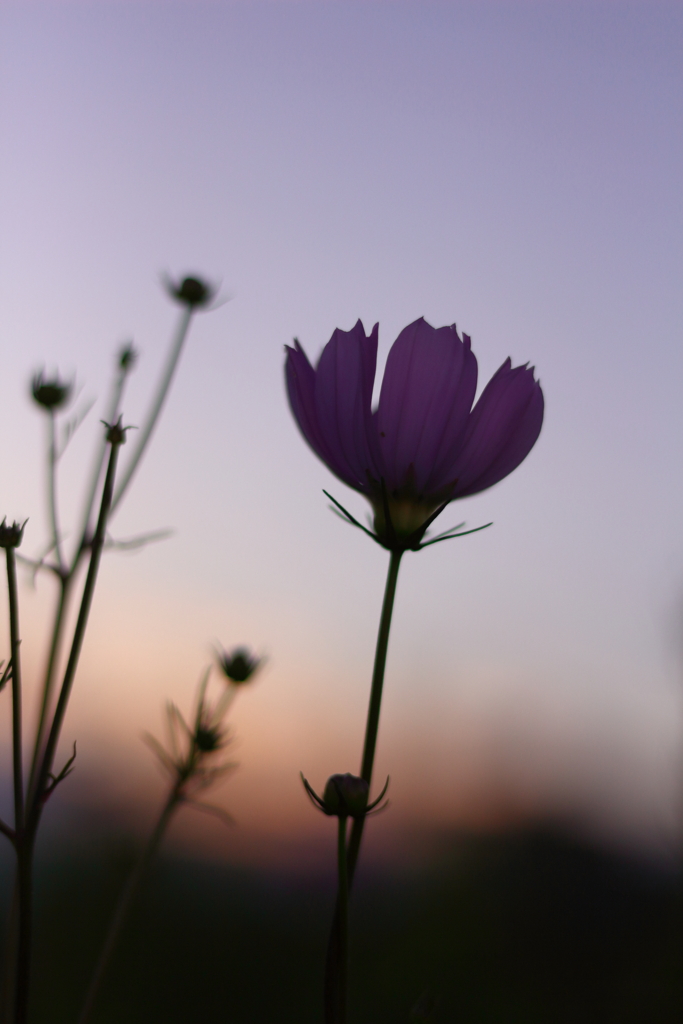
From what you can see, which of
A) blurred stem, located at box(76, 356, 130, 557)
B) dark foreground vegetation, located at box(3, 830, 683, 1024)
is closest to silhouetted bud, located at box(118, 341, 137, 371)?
blurred stem, located at box(76, 356, 130, 557)

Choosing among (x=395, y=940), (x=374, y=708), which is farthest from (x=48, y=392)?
(x=395, y=940)

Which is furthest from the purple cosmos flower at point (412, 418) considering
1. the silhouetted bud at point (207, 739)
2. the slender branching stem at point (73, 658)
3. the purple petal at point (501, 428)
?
the silhouetted bud at point (207, 739)

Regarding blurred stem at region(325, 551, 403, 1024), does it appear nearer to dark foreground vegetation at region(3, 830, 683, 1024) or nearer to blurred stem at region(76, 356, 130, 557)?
blurred stem at region(76, 356, 130, 557)

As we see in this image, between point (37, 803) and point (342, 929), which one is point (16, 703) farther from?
point (342, 929)

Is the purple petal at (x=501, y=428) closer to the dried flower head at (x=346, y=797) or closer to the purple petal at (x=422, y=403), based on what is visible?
the purple petal at (x=422, y=403)

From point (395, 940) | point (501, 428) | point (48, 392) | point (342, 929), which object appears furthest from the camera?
point (395, 940)

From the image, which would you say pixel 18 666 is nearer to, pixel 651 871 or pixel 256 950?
pixel 256 950

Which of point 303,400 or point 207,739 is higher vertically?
point 303,400
